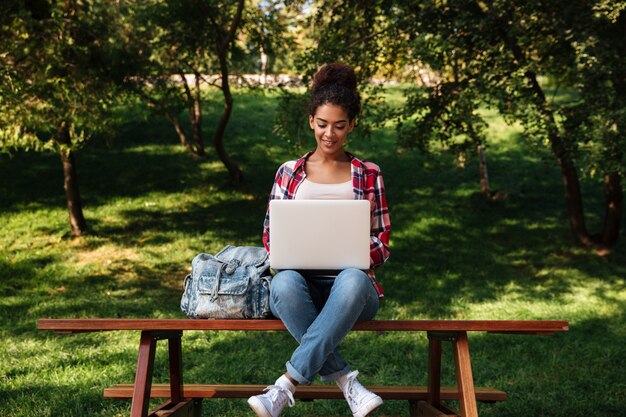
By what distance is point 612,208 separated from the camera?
9727mm

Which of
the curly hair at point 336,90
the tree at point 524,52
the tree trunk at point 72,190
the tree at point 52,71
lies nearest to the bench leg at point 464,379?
the curly hair at point 336,90

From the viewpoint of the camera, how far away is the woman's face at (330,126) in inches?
141

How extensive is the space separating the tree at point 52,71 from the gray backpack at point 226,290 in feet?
16.2

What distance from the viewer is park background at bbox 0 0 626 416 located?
569 centimetres

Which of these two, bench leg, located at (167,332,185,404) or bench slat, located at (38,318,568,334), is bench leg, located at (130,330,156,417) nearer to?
bench slat, located at (38,318,568,334)

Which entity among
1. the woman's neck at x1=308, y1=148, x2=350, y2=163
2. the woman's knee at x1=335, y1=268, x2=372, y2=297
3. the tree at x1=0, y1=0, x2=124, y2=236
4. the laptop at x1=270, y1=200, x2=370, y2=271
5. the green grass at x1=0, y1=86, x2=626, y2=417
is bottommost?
the green grass at x1=0, y1=86, x2=626, y2=417

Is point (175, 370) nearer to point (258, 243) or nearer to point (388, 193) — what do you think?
point (258, 243)

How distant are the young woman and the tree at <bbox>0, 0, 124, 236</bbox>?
4.91 metres

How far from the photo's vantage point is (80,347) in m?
6.12

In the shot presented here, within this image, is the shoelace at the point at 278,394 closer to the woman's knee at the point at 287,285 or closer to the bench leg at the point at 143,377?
the woman's knee at the point at 287,285

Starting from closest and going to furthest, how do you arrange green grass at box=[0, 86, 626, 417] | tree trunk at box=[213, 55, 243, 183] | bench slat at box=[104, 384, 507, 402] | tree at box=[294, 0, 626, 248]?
bench slat at box=[104, 384, 507, 402], green grass at box=[0, 86, 626, 417], tree at box=[294, 0, 626, 248], tree trunk at box=[213, 55, 243, 183]

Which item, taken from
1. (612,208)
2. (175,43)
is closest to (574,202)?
(612,208)

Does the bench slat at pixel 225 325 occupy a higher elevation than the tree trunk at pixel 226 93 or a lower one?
lower

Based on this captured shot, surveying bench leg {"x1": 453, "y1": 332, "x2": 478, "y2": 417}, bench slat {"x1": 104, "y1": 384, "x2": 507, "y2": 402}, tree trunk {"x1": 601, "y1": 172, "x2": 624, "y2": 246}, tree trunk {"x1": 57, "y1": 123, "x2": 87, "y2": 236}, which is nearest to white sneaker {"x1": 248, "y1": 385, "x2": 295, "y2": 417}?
bench slat {"x1": 104, "y1": 384, "x2": 507, "y2": 402}
